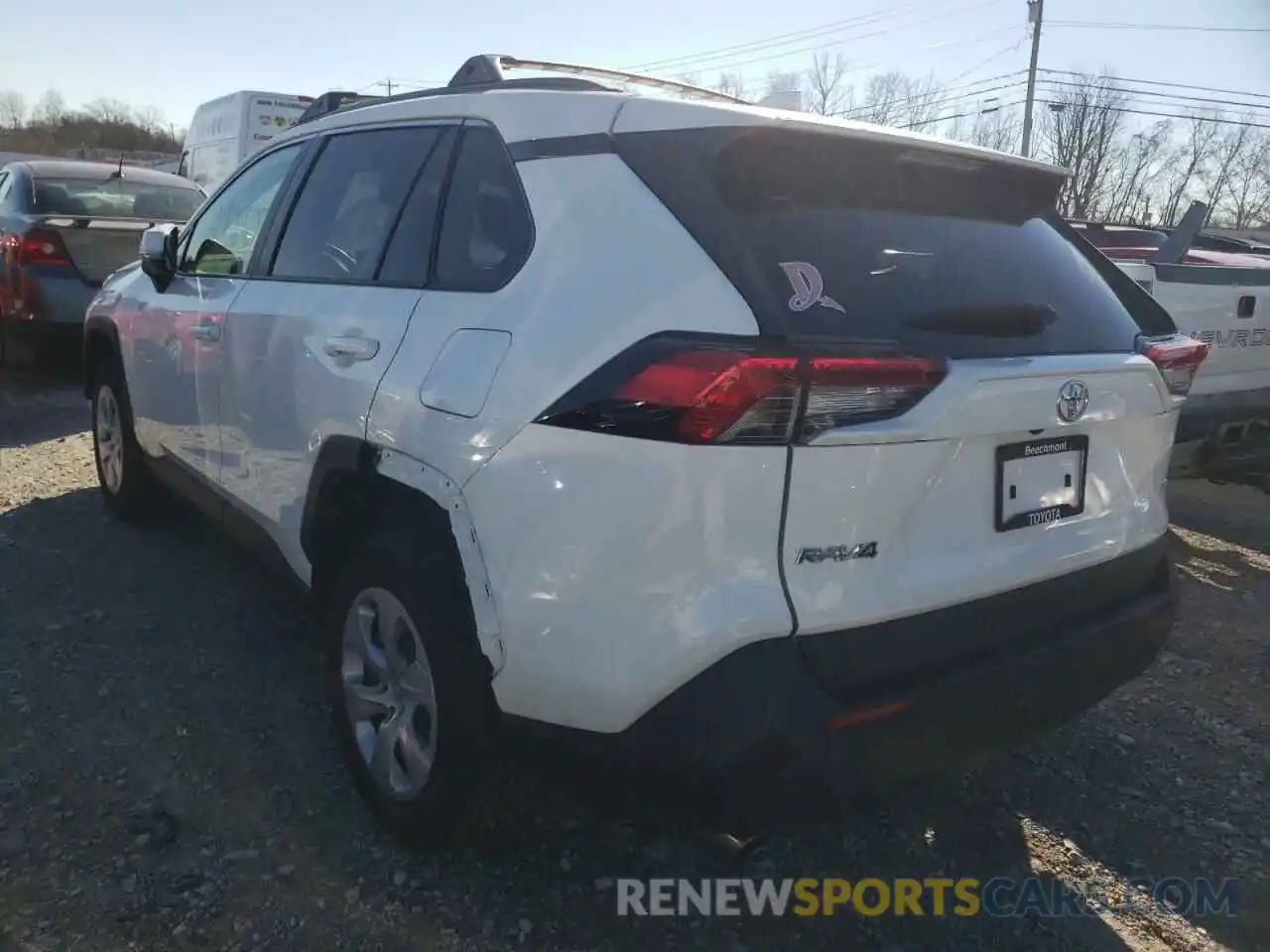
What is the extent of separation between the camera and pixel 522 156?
2.39m

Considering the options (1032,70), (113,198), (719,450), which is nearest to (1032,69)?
(1032,70)

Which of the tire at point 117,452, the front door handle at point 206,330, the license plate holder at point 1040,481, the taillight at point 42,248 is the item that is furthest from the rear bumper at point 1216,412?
the taillight at point 42,248

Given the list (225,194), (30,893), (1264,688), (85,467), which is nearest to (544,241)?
(30,893)

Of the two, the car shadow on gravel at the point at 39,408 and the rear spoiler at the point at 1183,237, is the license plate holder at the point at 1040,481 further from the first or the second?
the car shadow on gravel at the point at 39,408

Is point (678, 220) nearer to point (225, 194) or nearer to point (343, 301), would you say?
point (343, 301)

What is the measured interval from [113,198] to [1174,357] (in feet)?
28.1

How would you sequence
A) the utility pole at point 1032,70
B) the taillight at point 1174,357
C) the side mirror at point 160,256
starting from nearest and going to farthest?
the taillight at point 1174,357 < the side mirror at point 160,256 < the utility pole at point 1032,70

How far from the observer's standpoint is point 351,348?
269cm

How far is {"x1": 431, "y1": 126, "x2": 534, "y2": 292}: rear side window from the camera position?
232cm

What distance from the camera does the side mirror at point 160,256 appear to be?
4.11m

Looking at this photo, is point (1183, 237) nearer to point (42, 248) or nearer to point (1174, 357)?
point (1174, 357)

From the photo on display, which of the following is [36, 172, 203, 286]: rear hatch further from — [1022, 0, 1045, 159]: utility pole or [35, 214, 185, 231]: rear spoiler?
[1022, 0, 1045, 159]: utility pole

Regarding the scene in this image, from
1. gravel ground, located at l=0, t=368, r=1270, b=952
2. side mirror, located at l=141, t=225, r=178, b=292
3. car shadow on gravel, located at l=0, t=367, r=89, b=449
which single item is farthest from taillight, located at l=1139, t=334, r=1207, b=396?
car shadow on gravel, located at l=0, t=367, r=89, b=449

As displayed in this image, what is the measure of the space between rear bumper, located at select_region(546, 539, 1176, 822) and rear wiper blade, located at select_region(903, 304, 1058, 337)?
0.56 meters
